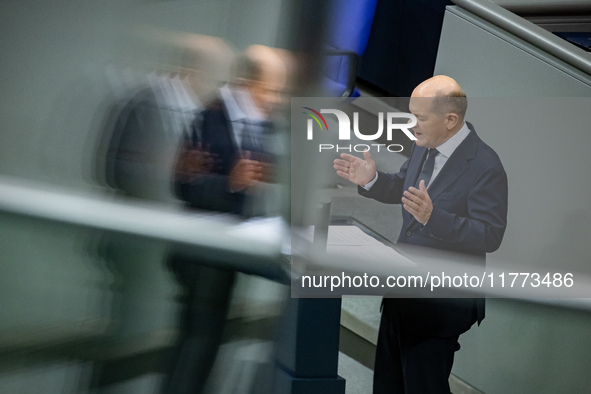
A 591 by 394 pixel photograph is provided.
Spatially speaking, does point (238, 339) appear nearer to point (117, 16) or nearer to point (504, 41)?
point (117, 16)

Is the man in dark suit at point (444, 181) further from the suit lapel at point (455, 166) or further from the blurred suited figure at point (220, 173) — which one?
the blurred suited figure at point (220, 173)

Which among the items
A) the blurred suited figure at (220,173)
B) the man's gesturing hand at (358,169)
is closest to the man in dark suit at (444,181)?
the man's gesturing hand at (358,169)

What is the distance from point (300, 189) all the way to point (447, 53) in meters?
0.65

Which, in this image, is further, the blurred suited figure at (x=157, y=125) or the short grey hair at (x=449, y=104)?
the blurred suited figure at (x=157, y=125)

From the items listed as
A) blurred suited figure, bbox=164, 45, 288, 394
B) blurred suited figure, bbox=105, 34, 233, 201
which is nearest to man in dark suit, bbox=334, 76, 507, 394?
blurred suited figure, bbox=164, 45, 288, 394

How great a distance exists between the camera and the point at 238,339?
4.95ft

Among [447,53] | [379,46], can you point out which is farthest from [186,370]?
[379,46]

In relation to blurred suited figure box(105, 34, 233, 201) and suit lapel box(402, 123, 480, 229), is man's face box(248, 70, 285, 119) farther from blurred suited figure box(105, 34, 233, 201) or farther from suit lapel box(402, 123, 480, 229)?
suit lapel box(402, 123, 480, 229)

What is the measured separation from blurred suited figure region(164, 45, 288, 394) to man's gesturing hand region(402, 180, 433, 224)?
1.10 feet

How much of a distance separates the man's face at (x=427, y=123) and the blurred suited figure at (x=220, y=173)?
343mm

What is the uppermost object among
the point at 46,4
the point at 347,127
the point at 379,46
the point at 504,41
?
the point at 379,46

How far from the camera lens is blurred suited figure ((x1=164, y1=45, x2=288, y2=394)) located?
1.39 metres

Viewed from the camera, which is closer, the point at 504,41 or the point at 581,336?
the point at 581,336

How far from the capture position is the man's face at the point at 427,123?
119 cm
